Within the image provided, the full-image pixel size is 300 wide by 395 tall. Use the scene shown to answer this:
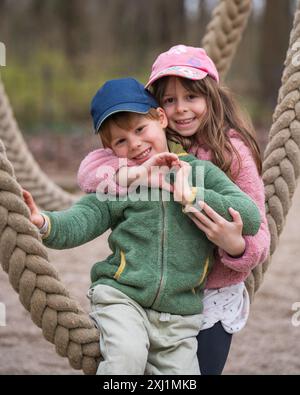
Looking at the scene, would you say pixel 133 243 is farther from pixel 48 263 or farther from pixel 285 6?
pixel 285 6

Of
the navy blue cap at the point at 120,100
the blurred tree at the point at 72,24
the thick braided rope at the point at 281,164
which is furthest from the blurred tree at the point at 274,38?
the navy blue cap at the point at 120,100

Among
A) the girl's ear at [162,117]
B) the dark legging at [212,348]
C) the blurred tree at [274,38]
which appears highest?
the blurred tree at [274,38]

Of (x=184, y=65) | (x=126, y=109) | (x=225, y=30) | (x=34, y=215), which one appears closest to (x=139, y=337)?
(x=34, y=215)

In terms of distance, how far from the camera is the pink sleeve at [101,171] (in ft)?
4.24

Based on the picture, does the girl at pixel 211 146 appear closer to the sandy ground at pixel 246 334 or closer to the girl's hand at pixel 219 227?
the girl's hand at pixel 219 227

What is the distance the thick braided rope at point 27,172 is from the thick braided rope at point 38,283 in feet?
4.43

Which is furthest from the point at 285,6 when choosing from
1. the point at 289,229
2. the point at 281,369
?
the point at 281,369

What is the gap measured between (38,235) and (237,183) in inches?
14.1

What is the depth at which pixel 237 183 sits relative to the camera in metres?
1.32

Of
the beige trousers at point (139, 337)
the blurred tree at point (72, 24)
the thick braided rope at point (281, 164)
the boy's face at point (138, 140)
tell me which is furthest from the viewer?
the blurred tree at point (72, 24)

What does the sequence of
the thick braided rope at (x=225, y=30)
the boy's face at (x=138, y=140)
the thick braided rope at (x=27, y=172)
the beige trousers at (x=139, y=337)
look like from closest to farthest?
the beige trousers at (x=139, y=337) → the boy's face at (x=138, y=140) → the thick braided rope at (x=225, y=30) → the thick braided rope at (x=27, y=172)

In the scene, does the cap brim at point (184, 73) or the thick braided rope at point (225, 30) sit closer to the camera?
the cap brim at point (184, 73)

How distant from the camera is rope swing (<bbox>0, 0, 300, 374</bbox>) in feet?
4.00

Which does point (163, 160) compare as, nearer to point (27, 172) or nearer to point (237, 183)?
point (237, 183)
